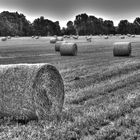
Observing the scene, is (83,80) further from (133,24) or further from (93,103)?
(133,24)

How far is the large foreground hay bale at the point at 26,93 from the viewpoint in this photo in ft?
31.0

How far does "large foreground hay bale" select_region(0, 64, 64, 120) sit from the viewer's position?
944 centimetres

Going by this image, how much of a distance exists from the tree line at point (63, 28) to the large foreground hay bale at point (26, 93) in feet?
373

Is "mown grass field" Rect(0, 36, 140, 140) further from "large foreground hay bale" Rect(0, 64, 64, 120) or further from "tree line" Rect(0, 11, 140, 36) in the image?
"tree line" Rect(0, 11, 140, 36)

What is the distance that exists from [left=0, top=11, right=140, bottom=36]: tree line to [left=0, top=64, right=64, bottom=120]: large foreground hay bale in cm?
11355

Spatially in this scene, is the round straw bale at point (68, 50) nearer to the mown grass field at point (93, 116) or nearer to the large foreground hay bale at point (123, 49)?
the large foreground hay bale at point (123, 49)

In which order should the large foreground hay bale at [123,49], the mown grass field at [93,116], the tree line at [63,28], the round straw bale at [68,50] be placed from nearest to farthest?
the mown grass field at [93,116], the large foreground hay bale at [123,49], the round straw bale at [68,50], the tree line at [63,28]

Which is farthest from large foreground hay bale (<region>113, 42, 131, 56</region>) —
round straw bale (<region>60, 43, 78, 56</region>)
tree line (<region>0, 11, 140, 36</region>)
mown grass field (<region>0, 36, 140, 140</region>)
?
tree line (<region>0, 11, 140, 36</region>)

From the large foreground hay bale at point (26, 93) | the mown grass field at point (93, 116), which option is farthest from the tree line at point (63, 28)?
the large foreground hay bale at point (26, 93)

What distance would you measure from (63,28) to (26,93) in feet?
429

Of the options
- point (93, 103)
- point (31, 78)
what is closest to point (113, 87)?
point (93, 103)

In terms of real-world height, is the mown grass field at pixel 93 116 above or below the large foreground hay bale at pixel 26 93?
below

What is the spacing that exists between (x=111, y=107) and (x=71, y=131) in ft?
8.18

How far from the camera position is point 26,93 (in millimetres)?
9422
